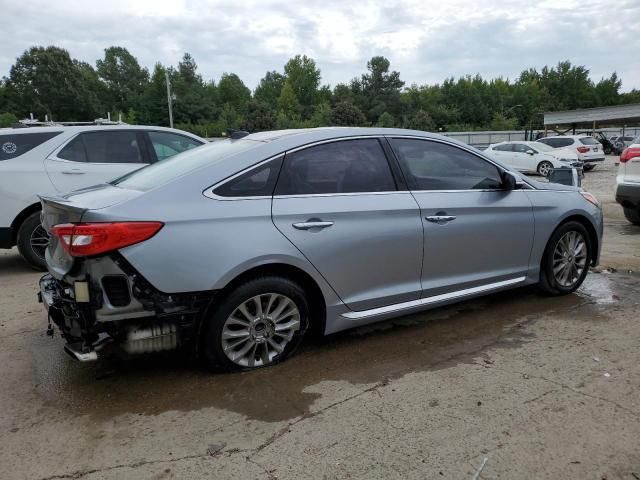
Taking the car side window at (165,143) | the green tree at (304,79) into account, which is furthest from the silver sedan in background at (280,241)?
the green tree at (304,79)

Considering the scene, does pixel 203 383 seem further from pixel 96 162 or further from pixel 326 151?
pixel 96 162

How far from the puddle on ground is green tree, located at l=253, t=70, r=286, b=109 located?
323ft

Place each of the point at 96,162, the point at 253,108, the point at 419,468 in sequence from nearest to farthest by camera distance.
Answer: the point at 419,468, the point at 96,162, the point at 253,108

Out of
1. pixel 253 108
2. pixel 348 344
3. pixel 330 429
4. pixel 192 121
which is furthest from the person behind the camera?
pixel 192 121

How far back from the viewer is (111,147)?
21.9 ft

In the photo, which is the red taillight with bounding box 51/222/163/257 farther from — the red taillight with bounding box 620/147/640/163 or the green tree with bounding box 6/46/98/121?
the green tree with bounding box 6/46/98/121

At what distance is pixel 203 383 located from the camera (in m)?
3.28

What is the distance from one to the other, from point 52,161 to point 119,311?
162 inches

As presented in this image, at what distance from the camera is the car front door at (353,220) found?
3398mm

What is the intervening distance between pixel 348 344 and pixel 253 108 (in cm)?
5931

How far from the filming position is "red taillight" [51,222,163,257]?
2.86 m

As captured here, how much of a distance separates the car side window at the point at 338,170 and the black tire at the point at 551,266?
183 cm

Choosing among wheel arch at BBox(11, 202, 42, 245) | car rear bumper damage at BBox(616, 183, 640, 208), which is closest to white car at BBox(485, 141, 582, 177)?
car rear bumper damage at BBox(616, 183, 640, 208)

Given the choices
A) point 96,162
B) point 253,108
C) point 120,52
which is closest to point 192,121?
point 253,108
